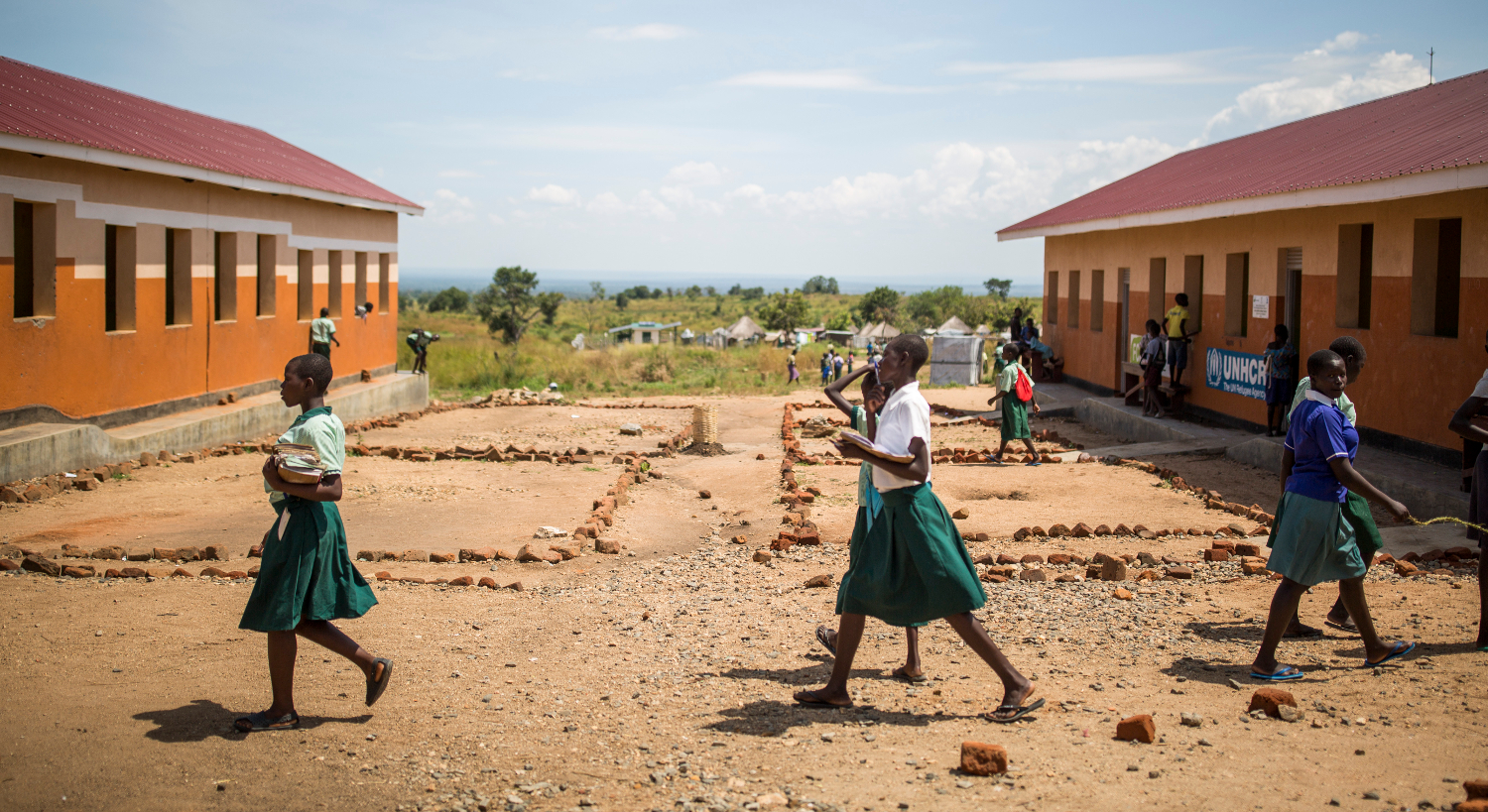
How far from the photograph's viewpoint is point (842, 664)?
16.4 feet

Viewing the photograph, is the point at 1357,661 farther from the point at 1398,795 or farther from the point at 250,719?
the point at 250,719

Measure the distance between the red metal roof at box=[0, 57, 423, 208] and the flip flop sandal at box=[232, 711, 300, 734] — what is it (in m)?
9.41

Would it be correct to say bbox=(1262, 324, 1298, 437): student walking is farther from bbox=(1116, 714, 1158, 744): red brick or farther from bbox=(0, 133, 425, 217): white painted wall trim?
bbox=(0, 133, 425, 217): white painted wall trim

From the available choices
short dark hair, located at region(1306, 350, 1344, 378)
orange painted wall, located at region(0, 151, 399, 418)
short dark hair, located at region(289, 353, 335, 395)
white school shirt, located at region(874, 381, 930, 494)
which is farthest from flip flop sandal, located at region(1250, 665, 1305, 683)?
orange painted wall, located at region(0, 151, 399, 418)

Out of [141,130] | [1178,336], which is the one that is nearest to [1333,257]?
[1178,336]

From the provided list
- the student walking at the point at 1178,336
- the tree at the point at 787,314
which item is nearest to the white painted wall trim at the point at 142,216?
the student walking at the point at 1178,336

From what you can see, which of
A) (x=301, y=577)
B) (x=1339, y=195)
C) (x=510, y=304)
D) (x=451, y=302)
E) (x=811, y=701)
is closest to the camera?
(x=301, y=577)

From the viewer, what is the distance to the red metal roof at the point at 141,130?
41.9 ft

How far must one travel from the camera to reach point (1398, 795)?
393 cm

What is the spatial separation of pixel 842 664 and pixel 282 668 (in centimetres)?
252

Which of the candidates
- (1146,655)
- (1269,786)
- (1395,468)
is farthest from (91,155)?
(1395,468)

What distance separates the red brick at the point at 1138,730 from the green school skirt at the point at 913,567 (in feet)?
2.55

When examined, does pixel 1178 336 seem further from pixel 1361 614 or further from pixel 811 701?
pixel 811 701

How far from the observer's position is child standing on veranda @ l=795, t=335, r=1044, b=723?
15.4ft
